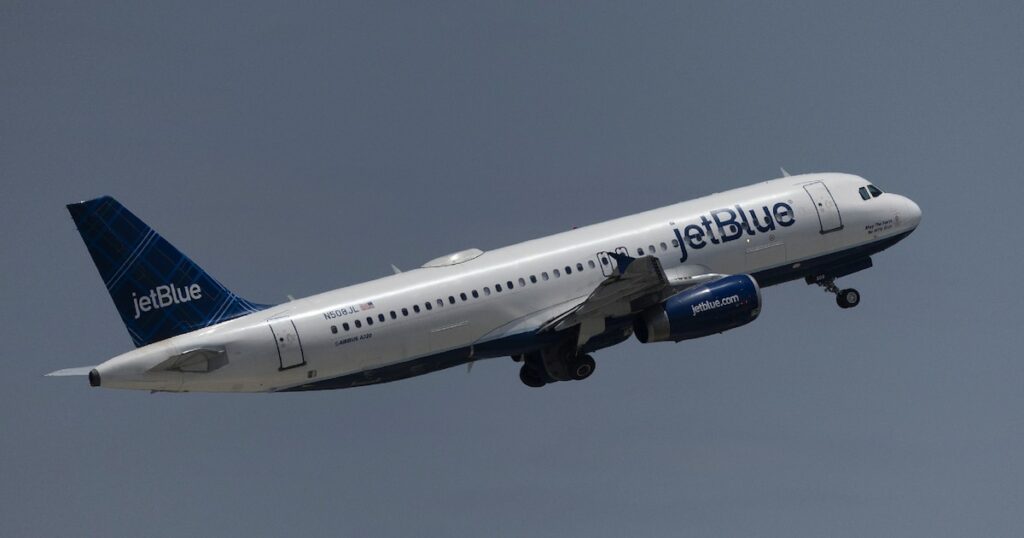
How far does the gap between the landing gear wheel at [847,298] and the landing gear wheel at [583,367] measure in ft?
39.9

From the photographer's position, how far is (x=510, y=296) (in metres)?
73.5

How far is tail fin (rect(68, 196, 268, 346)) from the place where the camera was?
69312 mm

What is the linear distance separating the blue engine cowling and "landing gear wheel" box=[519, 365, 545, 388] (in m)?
5.91

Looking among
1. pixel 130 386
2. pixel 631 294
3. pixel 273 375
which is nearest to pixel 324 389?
pixel 273 375

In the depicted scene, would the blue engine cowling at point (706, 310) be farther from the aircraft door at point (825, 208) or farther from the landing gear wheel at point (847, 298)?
the landing gear wheel at point (847, 298)

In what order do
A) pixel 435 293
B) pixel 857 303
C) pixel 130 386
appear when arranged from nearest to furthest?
pixel 130 386 → pixel 435 293 → pixel 857 303

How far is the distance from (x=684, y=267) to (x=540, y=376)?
7.27m

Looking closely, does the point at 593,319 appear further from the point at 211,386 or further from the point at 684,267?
the point at 211,386

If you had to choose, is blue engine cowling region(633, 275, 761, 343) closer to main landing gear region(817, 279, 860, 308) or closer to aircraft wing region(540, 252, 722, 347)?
aircraft wing region(540, 252, 722, 347)

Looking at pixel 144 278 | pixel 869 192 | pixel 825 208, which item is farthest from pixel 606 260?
pixel 144 278

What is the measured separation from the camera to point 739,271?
76875 mm

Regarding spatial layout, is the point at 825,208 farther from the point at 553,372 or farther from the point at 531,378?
the point at 531,378

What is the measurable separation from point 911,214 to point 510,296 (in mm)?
18694

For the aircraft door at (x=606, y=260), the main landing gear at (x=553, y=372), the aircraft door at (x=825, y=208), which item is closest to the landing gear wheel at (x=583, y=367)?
the main landing gear at (x=553, y=372)
